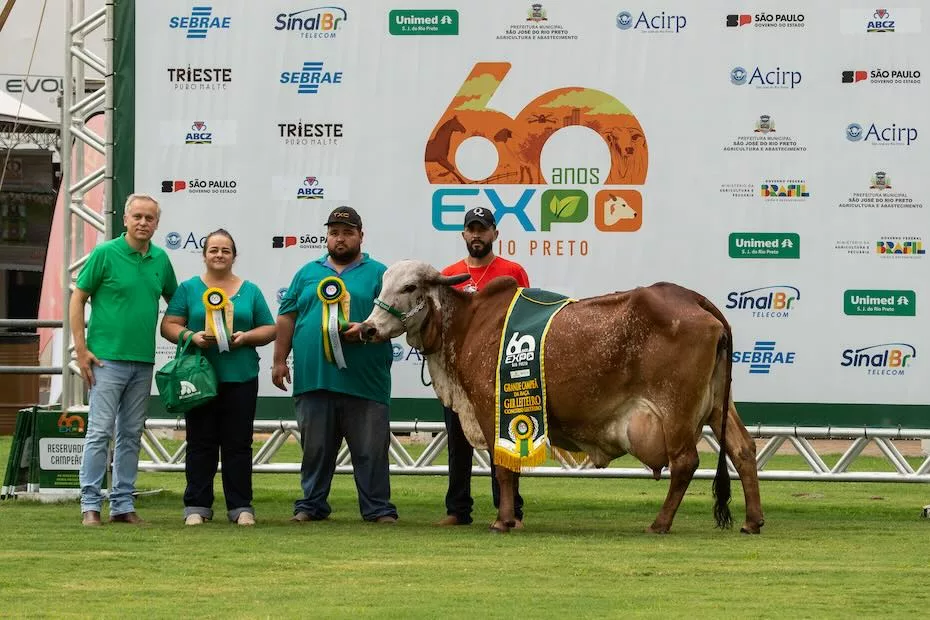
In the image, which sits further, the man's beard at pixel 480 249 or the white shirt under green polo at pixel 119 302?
the man's beard at pixel 480 249

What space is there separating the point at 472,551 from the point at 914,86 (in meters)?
5.07

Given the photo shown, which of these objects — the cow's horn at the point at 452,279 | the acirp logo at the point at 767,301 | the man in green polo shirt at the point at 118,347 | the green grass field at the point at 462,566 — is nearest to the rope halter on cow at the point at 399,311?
the cow's horn at the point at 452,279

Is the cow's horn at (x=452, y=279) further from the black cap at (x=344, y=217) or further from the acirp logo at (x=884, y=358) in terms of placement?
the acirp logo at (x=884, y=358)

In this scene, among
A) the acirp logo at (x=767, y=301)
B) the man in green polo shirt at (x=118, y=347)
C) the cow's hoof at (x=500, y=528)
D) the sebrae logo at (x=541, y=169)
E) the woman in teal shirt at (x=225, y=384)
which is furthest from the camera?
the sebrae logo at (x=541, y=169)

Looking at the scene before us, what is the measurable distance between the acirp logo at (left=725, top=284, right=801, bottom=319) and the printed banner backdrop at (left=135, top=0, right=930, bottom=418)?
0.05 ft

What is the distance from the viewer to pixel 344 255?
10047 mm

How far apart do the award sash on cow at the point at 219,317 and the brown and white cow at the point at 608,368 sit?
0.79 metres

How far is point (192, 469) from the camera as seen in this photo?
9914mm

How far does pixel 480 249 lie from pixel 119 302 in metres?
2.17

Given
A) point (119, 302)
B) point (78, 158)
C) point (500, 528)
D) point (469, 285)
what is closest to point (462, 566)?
point (500, 528)

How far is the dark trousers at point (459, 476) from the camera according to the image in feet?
33.1

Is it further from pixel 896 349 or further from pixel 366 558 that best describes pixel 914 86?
pixel 366 558

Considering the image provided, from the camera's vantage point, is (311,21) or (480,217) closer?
(480,217)

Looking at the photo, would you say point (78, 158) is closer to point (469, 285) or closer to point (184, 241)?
point (184, 241)
